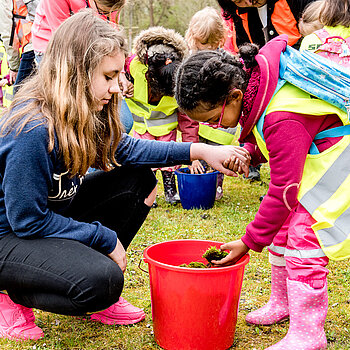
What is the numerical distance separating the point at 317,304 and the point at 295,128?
26.3 inches

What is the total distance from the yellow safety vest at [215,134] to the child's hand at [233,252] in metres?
2.27

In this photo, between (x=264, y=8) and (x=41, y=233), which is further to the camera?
(x=264, y=8)

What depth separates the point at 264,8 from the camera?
3693mm

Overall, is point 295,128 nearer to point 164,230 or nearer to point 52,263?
point 52,263

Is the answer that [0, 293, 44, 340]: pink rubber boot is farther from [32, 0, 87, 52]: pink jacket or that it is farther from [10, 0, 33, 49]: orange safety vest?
[10, 0, 33, 49]: orange safety vest

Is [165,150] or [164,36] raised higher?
[164,36]

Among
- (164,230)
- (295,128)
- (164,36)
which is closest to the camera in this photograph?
(295,128)

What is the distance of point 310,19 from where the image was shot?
3709 mm

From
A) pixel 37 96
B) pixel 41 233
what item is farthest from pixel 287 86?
pixel 41 233

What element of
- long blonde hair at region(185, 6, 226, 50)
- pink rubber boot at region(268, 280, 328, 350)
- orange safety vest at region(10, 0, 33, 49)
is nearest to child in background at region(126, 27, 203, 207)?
long blonde hair at region(185, 6, 226, 50)

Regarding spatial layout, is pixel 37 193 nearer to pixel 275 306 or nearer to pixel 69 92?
pixel 69 92

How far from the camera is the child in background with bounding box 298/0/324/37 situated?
363 cm

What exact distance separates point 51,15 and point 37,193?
75.8 inches

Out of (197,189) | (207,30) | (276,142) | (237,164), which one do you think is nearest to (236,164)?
(237,164)
